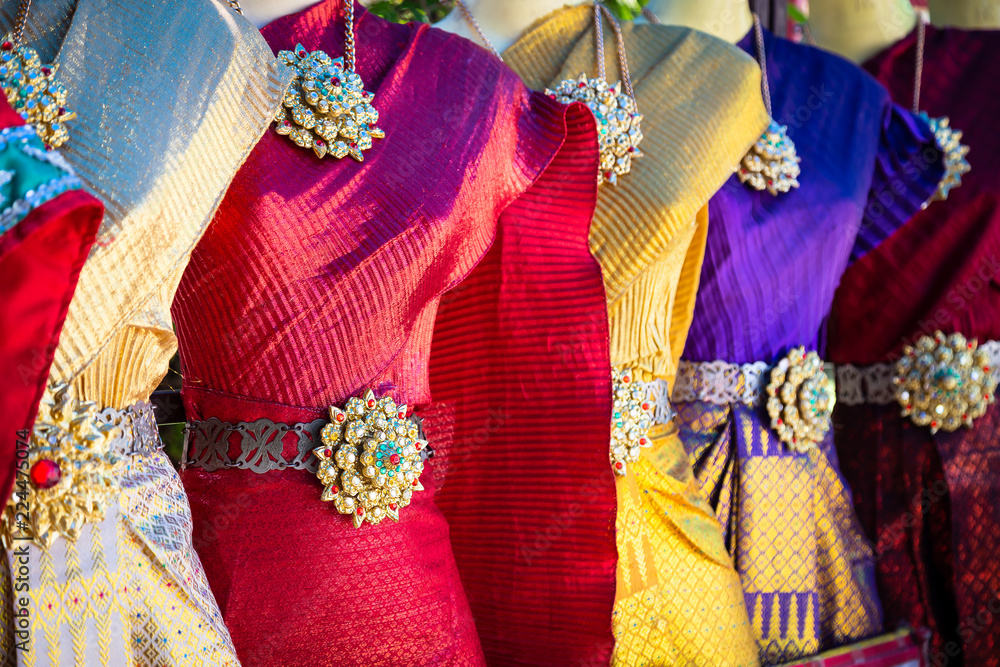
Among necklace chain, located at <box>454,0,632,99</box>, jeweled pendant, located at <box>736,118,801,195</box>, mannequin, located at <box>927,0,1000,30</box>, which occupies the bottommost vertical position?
jeweled pendant, located at <box>736,118,801,195</box>

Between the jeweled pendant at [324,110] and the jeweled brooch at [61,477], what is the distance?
32 cm

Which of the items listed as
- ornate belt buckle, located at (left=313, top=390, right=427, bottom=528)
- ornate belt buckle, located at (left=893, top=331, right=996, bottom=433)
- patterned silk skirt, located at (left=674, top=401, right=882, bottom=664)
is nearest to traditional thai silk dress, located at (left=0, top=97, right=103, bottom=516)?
ornate belt buckle, located at (left=313, top=390, right=427, bottom=528)

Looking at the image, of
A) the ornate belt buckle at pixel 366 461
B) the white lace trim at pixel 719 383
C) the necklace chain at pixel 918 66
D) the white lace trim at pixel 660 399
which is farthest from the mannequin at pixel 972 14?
the ornate belt buckle at pixel 366 461

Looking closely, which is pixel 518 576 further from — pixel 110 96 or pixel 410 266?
pixel 110 96

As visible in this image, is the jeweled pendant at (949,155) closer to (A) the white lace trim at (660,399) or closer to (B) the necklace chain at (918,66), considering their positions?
(B) the necklace chain at (918,66)

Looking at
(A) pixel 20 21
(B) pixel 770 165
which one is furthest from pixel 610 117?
(A) pixel 20 21

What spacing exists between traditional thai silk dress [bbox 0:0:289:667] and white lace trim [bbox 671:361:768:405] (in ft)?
2.66

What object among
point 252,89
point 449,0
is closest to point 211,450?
point 252,89

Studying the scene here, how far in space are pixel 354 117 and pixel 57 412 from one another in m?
0.38

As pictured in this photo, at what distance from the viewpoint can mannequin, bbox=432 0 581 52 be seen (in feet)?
4.42

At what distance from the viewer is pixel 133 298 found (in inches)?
27.9

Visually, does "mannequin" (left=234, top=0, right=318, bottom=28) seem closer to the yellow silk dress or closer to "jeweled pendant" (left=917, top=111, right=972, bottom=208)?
the yellow silk dress

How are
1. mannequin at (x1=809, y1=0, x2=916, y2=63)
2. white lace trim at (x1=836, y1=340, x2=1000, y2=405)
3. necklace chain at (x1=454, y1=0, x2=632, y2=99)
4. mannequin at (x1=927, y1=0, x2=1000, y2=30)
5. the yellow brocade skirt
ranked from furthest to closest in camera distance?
mannequin at (x1=927, y1=0, x2=1000, y2=30)
mannequin at (x1=809, y1=0, x2=916, y2=63)
white lace trim at (x1=836, y1=340, x2=1000, y2=405)
necklace chain at (x1=454, y1=0, x2=632, y2=99)
the yellow brocade skirt

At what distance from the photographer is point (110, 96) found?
2.37ft
